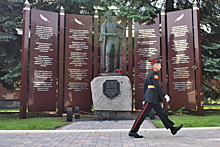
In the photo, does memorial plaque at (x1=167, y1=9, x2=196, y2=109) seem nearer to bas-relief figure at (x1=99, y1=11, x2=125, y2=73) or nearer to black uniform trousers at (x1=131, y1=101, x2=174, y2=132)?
bas-relief figure at (x1=99, y1=11, x2=125, y2=73)

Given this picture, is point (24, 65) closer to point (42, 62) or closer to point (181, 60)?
point (42, 62)

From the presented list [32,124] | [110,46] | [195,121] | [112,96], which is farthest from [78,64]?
[195,121]

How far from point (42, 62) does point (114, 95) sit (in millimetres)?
4454

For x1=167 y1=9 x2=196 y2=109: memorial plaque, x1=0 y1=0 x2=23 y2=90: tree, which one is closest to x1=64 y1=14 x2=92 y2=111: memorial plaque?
x1=0 y1=0 x2=23 y2=90: tree

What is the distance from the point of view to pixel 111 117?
9734 millimetres

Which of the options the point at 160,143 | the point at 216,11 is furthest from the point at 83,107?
the point at 216,11

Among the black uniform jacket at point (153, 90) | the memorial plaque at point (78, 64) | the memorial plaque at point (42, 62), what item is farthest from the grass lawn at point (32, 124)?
the black uniform jacket at point (153, 90)

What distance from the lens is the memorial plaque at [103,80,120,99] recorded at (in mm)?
9625

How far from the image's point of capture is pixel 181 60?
12.1 metres

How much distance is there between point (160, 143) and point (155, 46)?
856 centimetres

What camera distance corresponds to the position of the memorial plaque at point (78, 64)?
479 inches

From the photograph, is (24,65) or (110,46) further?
(24,65)

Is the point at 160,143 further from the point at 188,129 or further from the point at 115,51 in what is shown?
the point at 115,51

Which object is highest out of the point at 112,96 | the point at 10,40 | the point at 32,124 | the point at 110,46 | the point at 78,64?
the point at 10,40
